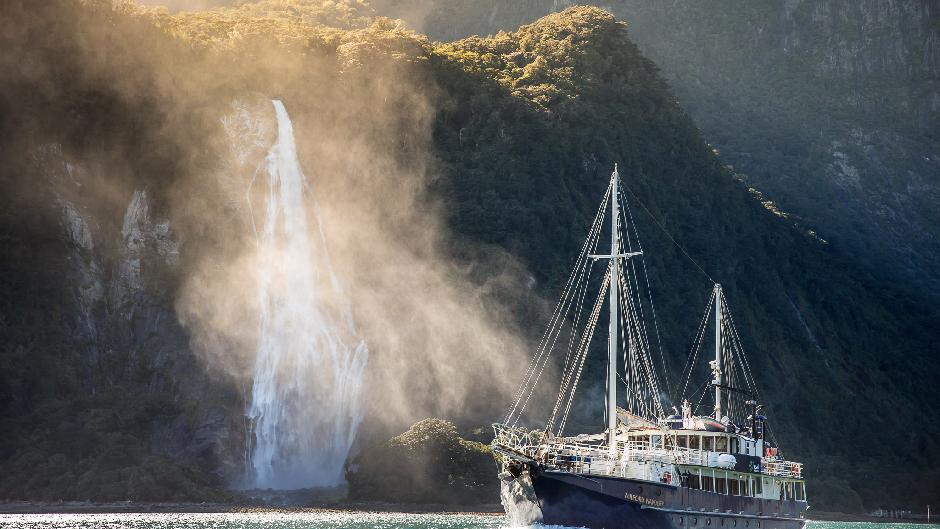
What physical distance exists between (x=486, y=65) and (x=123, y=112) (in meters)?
48.0

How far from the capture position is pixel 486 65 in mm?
162375

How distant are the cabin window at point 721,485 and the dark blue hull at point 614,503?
2.61 m

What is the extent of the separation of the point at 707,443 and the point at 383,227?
62.3 metres

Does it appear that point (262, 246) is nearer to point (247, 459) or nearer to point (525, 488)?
point (247, 459)

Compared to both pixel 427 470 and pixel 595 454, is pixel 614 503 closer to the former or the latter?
pixel 595 454

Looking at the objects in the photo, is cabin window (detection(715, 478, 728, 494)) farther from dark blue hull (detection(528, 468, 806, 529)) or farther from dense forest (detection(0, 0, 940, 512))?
dense forest (detection(0, 0, 940, 512))

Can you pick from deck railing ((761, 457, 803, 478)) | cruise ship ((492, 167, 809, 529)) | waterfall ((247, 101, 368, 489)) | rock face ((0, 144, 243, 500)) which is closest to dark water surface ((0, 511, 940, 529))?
cruise ship ((492, 167, 809, 529))

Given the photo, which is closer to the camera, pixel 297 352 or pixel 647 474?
pixel 647 474

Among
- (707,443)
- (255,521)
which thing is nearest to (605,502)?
(707,443)

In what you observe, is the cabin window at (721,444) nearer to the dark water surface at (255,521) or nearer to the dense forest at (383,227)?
the dark water surface at (255,521)

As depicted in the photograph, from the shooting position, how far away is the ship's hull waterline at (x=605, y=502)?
71.8 meters

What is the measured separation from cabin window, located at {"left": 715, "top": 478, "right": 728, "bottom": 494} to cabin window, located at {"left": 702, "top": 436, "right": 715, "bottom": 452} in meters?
1.79

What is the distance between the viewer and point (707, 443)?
79.0 meters

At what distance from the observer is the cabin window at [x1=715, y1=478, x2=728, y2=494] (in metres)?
78.2
